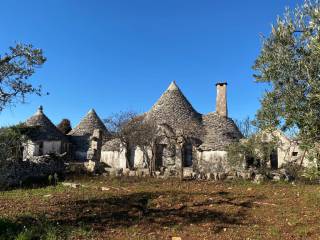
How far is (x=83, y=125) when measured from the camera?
4859cm

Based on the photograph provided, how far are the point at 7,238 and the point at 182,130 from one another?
26411mm

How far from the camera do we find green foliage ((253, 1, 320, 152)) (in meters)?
10.7

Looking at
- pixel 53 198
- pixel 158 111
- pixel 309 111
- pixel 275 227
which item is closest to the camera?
pixel 309 111

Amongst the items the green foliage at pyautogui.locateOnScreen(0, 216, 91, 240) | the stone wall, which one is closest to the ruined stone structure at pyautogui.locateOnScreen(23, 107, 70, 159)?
the stone wall

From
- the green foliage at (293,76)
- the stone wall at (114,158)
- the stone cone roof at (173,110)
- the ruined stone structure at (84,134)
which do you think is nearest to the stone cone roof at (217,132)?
the stone cone roof at (173,110)

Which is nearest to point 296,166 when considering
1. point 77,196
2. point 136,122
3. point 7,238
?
point 136,122

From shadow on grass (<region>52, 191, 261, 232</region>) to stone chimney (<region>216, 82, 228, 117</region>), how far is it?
21333 millimetres

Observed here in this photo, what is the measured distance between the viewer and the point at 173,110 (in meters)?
38.9

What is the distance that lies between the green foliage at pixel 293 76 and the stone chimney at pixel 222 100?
2692 centimetres

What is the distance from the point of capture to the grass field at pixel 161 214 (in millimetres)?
12039

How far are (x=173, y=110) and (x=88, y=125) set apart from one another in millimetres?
13929

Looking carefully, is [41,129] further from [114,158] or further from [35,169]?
[35,169]

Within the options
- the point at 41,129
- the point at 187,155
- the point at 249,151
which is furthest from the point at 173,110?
the point at 41,129

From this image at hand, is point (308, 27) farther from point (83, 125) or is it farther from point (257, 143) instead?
point (83, 125)
